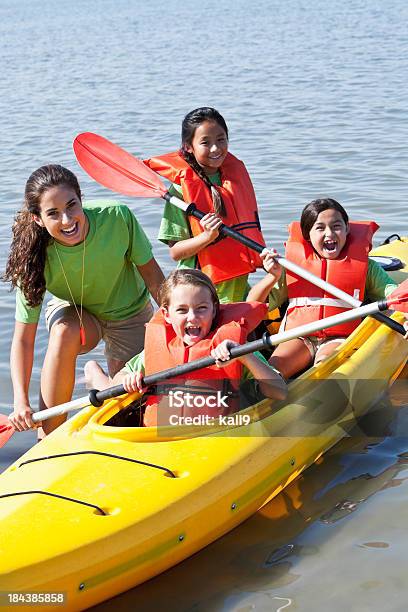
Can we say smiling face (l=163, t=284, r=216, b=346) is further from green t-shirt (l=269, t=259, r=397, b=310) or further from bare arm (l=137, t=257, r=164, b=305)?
green t-shirt (l=269, t=259, r=397, b=310)

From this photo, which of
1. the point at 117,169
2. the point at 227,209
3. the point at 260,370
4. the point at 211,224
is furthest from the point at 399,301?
the point at 117,169

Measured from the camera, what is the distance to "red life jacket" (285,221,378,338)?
426cm

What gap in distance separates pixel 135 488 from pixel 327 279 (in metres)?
1.60

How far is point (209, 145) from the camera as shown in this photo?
167 inches

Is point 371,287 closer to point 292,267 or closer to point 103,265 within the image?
point 292,267

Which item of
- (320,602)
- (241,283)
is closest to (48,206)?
(241,283)

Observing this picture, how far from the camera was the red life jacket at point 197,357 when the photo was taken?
3.44 metres

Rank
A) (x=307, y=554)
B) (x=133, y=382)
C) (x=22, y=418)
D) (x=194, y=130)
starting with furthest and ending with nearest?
(x=194, y=130) < (x=22, y=418) < (x=133, y=382) < (x=307, y=554)

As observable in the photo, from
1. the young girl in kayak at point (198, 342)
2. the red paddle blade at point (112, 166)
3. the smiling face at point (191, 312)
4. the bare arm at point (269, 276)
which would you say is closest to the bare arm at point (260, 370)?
the young girl in kayak at point (198, 342)

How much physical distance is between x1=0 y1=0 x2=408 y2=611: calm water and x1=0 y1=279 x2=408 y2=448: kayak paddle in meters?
0.57

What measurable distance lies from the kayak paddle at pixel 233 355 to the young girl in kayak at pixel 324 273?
0.56 m

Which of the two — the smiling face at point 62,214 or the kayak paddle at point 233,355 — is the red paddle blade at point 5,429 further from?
the smiling face at point 62,214

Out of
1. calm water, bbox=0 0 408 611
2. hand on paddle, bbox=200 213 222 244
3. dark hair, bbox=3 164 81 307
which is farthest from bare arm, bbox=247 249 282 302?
dark hair, bbox=3 164 81 307

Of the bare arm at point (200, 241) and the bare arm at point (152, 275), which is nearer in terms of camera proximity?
the bare arm at point (152, 275)
